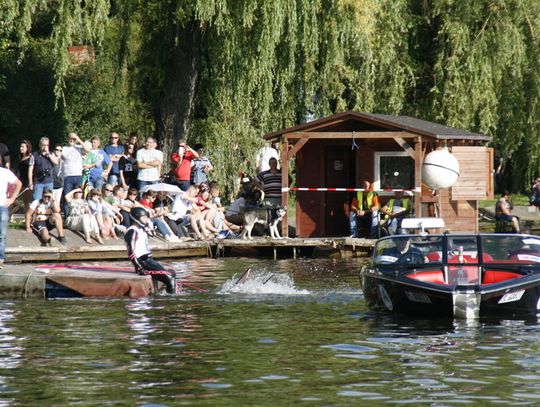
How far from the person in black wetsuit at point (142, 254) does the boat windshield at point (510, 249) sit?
538cm

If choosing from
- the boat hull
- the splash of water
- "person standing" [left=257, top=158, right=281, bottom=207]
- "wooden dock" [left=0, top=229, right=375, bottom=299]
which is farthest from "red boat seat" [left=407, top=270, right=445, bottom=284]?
"person standing" [left=257, top=158, right=281, bottom=207]

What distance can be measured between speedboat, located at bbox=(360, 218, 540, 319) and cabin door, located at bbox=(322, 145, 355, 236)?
1409cm

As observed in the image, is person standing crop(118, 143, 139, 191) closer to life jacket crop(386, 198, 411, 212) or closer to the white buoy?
life jacket crop(386, 198, 411, 212)

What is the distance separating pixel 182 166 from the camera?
112 ft

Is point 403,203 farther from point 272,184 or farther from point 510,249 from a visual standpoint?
point 510,249

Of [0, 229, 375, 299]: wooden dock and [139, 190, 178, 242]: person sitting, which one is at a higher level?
[139, 190, 178, 242]: person sitting

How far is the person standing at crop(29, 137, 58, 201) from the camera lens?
30.3 m

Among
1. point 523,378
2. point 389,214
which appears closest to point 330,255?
point 389,214

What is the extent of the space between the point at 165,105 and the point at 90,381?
2184 centimetres

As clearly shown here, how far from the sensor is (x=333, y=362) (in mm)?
16047

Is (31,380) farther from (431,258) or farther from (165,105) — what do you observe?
(165,105)

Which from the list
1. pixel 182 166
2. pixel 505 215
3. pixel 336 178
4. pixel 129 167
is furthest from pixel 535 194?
pixel 129 167

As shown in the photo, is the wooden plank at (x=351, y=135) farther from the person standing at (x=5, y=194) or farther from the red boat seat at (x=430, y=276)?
the red boat seat at (x=430, y=276)

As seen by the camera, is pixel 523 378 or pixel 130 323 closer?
pixel 523 378
